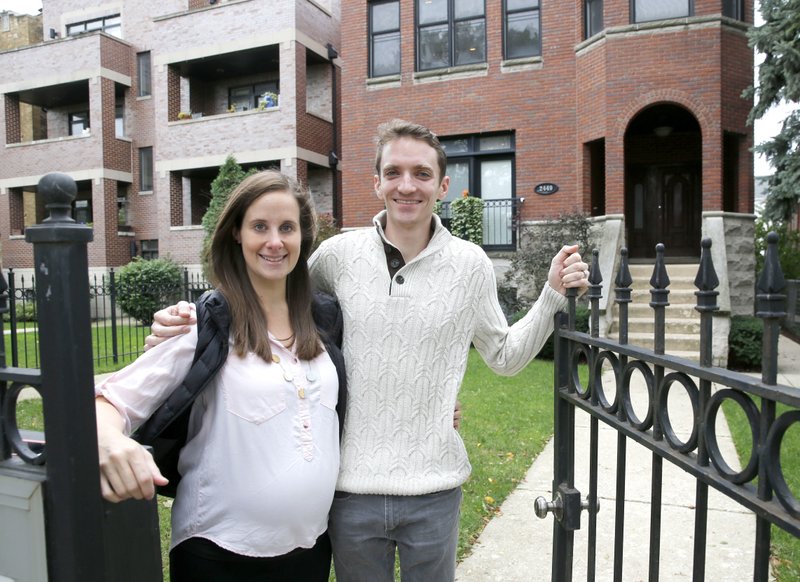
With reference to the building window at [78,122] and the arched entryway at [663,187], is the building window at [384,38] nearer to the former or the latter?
the arched entryway at [663,187]

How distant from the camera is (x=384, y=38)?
14875 millimetres

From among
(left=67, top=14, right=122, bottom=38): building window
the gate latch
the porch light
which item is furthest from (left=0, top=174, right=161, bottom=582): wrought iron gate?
(left=67, top=14, right=122, bottom=38): building window

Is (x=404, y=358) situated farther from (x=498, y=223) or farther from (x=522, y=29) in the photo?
(x=522, y=29)

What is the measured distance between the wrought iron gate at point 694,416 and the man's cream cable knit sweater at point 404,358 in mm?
337

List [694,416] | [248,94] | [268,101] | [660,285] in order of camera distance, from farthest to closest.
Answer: [248,94]
[268,101]
[660,285]
[694,416]

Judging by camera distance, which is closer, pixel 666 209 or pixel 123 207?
pixel 666 209

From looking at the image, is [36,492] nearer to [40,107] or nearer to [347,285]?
[347,285]

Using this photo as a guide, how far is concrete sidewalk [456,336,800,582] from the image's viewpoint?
3389mm

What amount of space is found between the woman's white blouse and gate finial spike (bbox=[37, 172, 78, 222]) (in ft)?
1.82

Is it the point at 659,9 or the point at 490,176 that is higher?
the point at 659,9

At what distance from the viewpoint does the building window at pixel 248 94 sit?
1881cm

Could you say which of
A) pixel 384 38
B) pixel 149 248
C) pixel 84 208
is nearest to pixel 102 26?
pixel 84 208

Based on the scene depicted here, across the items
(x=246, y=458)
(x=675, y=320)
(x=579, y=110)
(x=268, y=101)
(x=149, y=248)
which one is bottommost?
(x=675, y=320)

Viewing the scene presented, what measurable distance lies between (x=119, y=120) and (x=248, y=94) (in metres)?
4.77
